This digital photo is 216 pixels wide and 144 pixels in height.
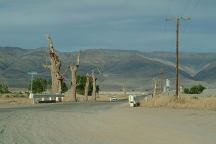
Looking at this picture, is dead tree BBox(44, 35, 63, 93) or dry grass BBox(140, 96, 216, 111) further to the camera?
dead tree BBox(44, 35, 63, 93)

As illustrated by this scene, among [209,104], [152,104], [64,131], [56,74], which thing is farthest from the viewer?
[56,74]

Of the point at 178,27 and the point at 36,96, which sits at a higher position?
the point at 178,27

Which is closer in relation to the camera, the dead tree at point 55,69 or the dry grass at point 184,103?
the dry grass at point 184,103

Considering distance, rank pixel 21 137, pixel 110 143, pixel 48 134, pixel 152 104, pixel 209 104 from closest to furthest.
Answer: pixel 110 143, pixel 21 137, pixel 48 134, pixel 209 104, pixel 152 104

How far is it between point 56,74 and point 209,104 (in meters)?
32.1

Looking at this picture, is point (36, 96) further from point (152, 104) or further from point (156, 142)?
point (156, 142)

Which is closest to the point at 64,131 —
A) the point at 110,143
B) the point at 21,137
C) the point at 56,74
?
the point at 21,137

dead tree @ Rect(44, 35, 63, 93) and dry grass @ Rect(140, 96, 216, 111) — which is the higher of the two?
dead tree @ Rect(44, 35, 63, 93)

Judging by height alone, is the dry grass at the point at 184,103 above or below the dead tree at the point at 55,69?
below

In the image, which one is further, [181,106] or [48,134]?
[181,106]

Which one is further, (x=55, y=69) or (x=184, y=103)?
(x=55, y=69)

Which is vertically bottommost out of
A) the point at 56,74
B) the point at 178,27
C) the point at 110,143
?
the point at 110,143

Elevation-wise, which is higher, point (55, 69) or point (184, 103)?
point (55, 69)

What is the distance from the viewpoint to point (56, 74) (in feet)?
249
